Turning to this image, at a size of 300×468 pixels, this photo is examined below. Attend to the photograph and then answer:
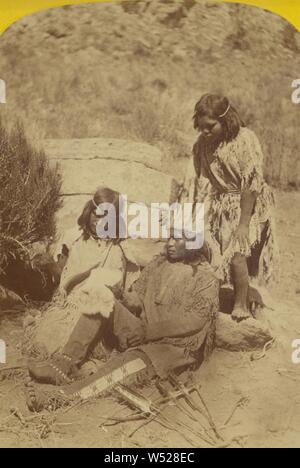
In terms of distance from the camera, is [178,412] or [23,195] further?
[23,195]

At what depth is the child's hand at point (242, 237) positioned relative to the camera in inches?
175

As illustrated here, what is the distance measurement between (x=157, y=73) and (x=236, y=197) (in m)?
0.89

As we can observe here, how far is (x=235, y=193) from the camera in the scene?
4.45 metres

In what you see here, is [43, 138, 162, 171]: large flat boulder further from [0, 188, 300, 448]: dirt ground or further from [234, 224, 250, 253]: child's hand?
[0, 188, 300, 448]: dirt ground

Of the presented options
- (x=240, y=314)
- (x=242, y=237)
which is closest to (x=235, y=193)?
(x=242, y=237)

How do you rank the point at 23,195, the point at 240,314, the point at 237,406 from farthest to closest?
the point at 23,195 → the point at 240,314 → the point at 237,406

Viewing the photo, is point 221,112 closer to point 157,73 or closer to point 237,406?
point 157,73

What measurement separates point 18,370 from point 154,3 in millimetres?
2382

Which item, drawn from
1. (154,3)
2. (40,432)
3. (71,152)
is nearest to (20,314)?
(40,432)

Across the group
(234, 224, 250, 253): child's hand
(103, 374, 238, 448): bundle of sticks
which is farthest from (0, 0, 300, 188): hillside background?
(103, 374, 238, 448): bundle of sticks

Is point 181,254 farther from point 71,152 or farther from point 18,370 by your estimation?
point 18,370

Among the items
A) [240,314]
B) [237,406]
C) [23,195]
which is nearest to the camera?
[237,406]

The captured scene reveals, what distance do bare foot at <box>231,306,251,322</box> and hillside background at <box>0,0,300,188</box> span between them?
78cm

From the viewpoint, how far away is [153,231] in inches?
175
